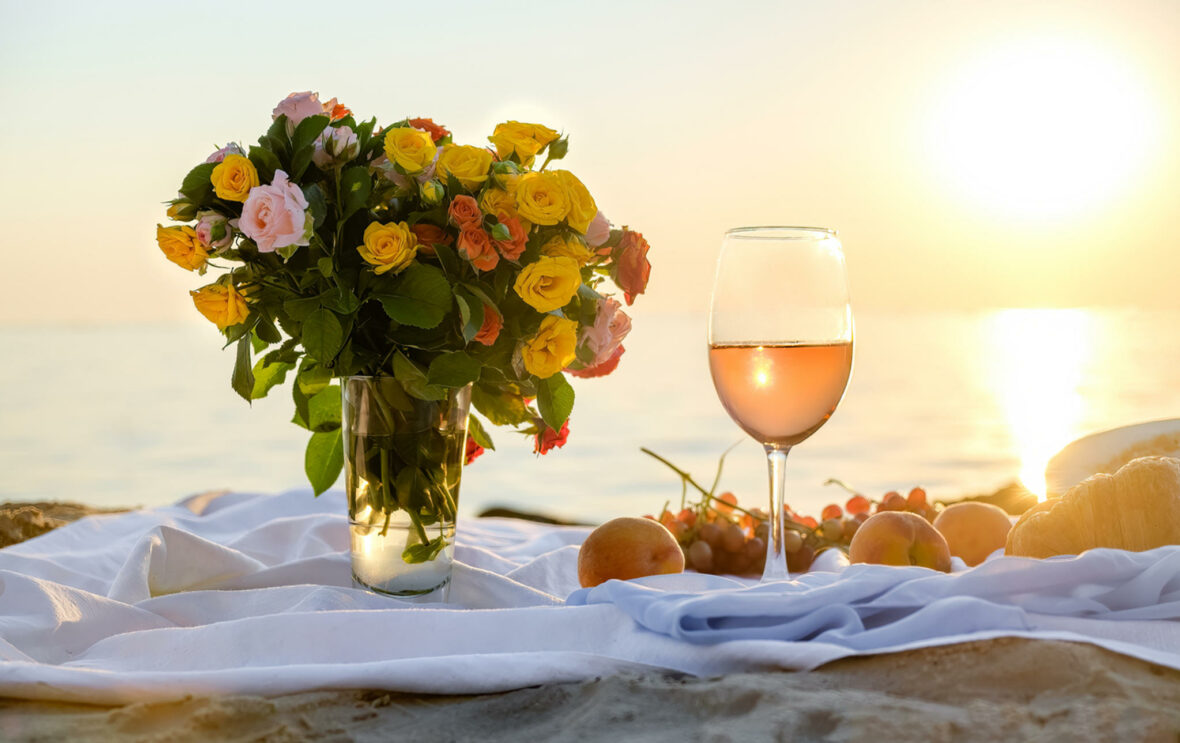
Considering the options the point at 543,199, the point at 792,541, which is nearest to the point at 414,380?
the point at 543,199

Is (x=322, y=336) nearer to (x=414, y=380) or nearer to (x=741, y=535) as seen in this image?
(x=414, y=380)

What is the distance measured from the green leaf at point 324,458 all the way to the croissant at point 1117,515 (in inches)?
36.1

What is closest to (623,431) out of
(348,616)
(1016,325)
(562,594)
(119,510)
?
(119,510)

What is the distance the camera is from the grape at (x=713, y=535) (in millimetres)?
1775

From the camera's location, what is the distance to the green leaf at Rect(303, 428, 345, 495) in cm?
159

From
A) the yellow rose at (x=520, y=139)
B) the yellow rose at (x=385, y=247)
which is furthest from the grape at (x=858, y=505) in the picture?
the yellow rose at (x=385, y=247)

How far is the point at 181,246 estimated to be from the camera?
1367mm

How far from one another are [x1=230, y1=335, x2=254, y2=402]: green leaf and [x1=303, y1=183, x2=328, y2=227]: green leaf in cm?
22

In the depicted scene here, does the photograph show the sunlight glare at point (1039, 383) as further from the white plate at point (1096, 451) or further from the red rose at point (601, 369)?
the red rose at point (601, 369)

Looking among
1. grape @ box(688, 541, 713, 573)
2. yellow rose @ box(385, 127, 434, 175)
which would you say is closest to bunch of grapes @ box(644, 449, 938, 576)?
grape @ box(688, 541, 713, 573)

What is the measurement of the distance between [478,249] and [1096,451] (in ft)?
3.70

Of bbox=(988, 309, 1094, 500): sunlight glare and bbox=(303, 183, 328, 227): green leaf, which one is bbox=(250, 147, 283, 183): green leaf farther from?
bbox=(988, 309, 1094, 500): sunlight glare

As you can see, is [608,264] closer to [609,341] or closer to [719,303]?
[609,341]

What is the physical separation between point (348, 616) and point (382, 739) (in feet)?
0.88
